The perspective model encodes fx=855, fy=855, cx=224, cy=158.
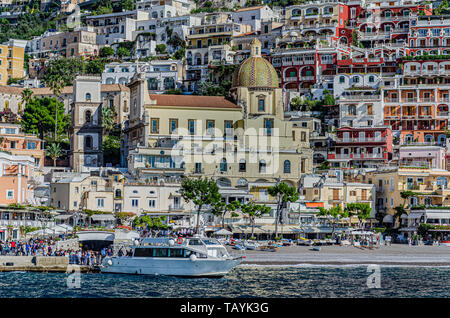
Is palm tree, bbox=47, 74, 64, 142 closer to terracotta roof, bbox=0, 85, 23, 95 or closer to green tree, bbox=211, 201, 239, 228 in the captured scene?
terracotta roof, bbox=0, 85, 23, 95

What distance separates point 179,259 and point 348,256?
16.9 metres

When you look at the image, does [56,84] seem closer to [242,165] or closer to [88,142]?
[88,142]

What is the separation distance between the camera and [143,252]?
58500 millimetres

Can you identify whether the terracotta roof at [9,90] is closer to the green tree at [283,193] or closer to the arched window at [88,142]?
the arched window at [88,142]

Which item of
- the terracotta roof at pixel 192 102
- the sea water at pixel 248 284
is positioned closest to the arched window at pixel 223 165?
the terracotta roof at pixel 192 102

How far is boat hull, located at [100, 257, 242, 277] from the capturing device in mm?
57062

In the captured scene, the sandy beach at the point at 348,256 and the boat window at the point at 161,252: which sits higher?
the boat window at the point at 161,252

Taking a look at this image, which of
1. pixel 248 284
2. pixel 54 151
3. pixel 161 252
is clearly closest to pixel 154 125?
pixel 54 151

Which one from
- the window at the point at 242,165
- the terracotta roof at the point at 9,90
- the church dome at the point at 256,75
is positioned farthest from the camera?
the terracotta roof at the point at 9,90

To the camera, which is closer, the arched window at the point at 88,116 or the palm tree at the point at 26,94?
the arched window at the point at 88,116

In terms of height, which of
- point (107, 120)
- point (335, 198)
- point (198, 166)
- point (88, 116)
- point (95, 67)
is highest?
point (95, 67)

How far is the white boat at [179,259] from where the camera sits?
2249 inches

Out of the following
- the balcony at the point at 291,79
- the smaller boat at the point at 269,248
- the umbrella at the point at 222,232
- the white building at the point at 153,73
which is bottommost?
the smaller boat at the point at 269,248

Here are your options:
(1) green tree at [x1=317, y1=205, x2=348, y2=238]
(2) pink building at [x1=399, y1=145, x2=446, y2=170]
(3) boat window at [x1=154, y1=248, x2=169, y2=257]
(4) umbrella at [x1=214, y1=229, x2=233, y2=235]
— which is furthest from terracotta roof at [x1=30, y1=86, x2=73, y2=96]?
(3) boat window at [x1=154, y1=248, x2=169, y2=257]
